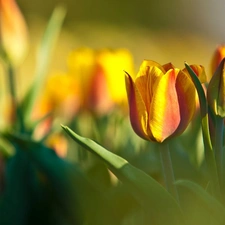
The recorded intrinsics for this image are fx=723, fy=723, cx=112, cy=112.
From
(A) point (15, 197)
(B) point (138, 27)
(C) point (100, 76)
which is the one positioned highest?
(B) point (138, 27)

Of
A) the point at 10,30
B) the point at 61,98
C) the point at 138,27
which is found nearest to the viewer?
the point at 10,30

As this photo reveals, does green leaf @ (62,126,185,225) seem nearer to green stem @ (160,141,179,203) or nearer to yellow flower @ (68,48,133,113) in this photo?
green stem @ (160,141,179,203)

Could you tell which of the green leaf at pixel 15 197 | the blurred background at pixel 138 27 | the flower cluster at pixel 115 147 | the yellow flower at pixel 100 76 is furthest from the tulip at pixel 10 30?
the blurred background at pixel 138 27

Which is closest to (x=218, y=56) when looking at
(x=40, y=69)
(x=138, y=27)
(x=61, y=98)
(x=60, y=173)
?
(x=60, y=173)

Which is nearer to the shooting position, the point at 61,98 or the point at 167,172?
the point at 167,172

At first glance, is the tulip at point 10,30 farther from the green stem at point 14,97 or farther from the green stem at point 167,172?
the green stem at point 167,172

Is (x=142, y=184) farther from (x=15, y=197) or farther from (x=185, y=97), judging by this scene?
(x=15, y=197)
